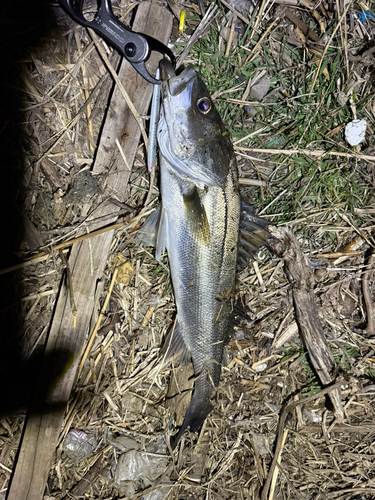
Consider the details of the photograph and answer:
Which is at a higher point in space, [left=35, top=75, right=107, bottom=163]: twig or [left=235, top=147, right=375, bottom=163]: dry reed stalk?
[left=35, top=75, right=107, bottom=163]: twig

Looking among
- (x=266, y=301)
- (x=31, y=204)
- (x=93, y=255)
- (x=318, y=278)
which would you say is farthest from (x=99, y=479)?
(x=318, y=278)

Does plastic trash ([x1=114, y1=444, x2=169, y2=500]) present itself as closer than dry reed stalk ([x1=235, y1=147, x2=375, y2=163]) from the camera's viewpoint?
Yes

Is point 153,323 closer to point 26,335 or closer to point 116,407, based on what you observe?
point 116,407

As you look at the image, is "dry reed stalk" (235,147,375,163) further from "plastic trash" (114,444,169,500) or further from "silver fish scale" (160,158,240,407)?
"plastic trash" (114,444,169,500)

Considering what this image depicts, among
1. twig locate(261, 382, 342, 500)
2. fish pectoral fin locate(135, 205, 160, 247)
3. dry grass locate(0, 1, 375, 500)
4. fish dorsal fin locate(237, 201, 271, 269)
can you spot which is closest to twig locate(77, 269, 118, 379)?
dry grass locate(0, 1, 375, 500)

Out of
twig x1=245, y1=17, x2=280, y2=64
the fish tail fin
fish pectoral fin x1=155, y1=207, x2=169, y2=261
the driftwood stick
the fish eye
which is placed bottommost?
the driftwood stick

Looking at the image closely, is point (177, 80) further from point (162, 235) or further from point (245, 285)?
point (245, 285)
